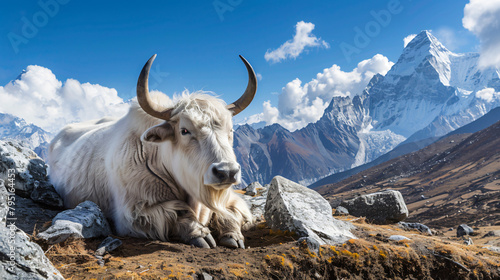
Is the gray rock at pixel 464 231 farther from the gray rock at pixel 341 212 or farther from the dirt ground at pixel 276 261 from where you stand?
the dirt ground at pixel 276 261

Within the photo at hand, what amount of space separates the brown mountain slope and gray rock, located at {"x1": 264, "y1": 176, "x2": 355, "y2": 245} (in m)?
35.4

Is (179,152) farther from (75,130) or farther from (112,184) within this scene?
(75,130)

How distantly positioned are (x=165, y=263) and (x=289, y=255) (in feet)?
5.41

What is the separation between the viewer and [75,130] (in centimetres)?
852

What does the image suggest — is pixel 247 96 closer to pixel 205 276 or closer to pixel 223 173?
pixel 223 173

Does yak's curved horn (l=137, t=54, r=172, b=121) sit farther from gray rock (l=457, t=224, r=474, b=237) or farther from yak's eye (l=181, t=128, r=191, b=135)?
gray rock (l=457, t=224, r=474, b=237)

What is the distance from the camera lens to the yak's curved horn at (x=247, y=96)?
19.4 feet

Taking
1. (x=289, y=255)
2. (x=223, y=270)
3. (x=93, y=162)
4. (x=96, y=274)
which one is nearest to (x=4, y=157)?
(x=93, y=162)

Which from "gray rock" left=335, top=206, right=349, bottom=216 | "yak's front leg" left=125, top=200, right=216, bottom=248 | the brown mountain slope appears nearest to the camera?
"yak's front leg" left=125, top=200, right=216, bottom=248

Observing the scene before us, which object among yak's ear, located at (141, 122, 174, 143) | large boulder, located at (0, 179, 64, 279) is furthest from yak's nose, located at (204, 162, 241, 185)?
large boulder, located at (0, 179, 64, 279)

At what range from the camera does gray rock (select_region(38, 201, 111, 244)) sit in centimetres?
379

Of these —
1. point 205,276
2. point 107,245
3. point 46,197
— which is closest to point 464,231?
point 205,276

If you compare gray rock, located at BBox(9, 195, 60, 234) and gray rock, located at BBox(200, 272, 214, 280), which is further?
gray rock, located at BBox(9, 195, 60, 234)

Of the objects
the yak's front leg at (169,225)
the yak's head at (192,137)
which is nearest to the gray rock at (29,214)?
the yak's front leg at (169,225)
